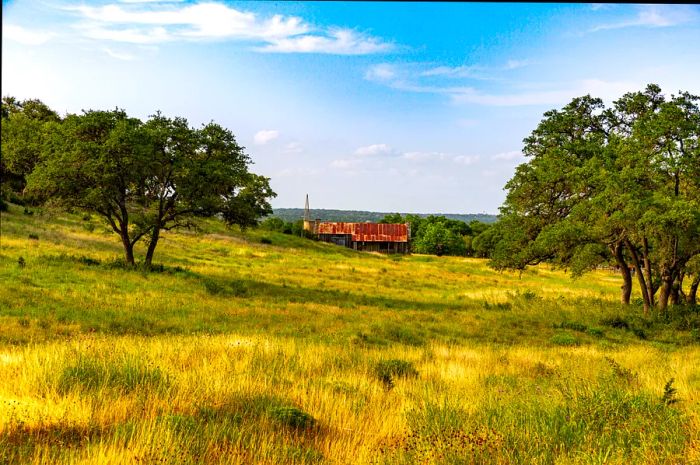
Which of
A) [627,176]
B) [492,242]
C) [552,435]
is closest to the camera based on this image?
[552,435]

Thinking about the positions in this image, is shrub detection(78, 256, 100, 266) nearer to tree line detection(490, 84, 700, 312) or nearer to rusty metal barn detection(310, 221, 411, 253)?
tree line detection(490, 84, 700, 312)

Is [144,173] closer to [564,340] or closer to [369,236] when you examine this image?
[564,340]

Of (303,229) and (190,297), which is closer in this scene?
(190,297)

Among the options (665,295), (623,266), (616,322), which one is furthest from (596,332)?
(623,266)

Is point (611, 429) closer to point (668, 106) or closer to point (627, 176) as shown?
point (627, 176)

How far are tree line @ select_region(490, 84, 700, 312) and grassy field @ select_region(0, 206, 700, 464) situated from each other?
12.2 feet

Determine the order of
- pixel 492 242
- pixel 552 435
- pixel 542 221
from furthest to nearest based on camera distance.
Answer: pixel 492 242, pixel 542 221, pixel 552 435

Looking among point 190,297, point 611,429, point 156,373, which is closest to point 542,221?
point 190,297

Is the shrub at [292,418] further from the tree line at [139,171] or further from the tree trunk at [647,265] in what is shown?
the tree line at [139,171]

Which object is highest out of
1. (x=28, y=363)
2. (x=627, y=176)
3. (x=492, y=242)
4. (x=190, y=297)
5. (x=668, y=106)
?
(x=668, y=106)

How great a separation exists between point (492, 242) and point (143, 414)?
24418 mm

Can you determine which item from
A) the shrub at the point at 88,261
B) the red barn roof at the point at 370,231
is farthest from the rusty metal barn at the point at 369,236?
the shrub at the point at 88,261

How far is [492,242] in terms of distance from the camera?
26891mm

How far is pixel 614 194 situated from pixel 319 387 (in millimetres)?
15953
